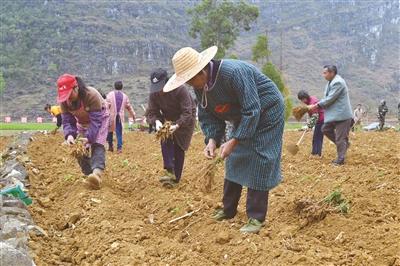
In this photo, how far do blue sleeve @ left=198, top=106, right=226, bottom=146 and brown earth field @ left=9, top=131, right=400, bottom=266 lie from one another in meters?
0.48

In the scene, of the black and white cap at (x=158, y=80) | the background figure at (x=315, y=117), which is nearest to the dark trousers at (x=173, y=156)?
the black and white cap at (x=158, y=80)

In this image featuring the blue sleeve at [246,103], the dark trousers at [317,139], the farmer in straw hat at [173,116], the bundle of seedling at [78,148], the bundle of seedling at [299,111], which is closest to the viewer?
the blue sleeve at [246,103]

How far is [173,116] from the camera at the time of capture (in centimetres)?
636

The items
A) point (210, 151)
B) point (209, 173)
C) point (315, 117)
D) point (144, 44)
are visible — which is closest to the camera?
point (210, 151)

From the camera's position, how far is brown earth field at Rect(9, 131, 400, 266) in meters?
→ 3.61

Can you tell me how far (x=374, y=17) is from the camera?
104 m

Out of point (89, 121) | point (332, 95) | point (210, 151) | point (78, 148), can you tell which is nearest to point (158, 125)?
point (89, 121)

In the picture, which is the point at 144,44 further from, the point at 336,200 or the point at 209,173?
the point at 336,200

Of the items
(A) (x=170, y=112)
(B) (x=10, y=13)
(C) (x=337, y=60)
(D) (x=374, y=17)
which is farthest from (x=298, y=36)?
(A) (x=170, y=112)

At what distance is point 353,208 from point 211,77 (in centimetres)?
165

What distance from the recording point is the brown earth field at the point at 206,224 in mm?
3613

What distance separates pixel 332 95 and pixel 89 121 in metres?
3.45

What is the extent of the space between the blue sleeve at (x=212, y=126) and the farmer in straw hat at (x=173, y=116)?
155cm

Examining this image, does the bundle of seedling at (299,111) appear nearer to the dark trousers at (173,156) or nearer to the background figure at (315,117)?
the background figure at (315,117)
